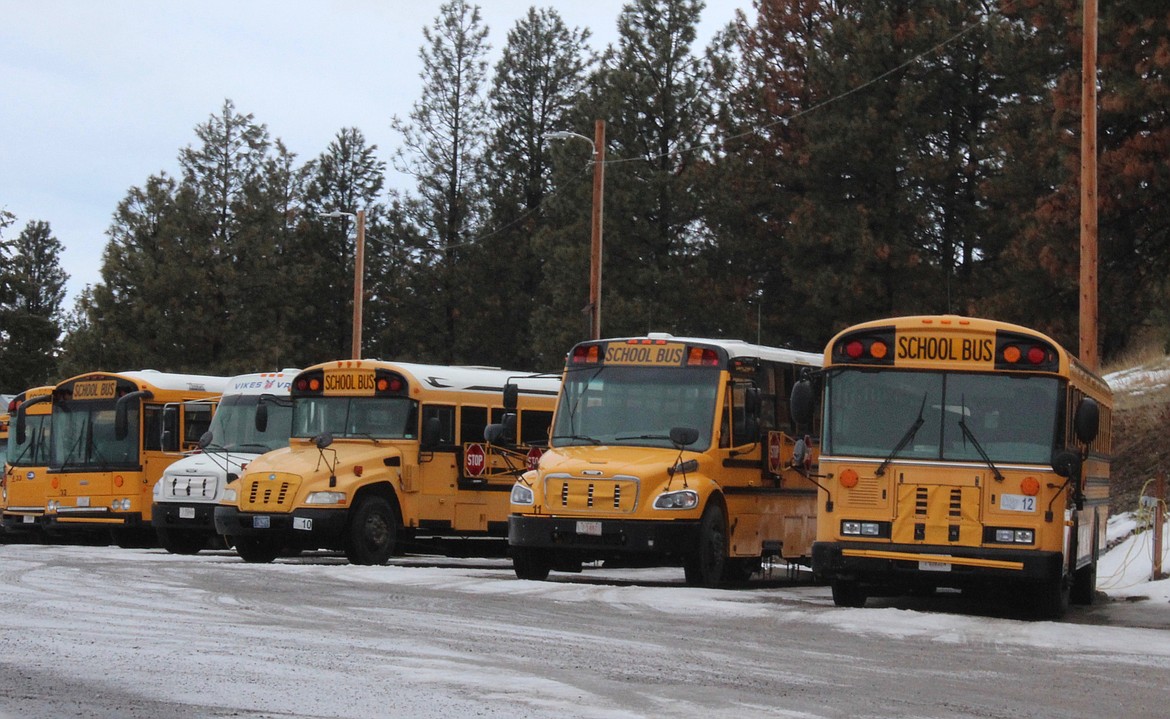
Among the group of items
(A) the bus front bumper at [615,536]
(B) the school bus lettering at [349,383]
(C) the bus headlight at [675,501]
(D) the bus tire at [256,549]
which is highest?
(B) the school bus lettering at [349,383]

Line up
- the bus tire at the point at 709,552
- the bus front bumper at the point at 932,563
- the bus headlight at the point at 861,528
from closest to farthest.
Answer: the bus front bumper at the point at 932,563 < the bus headlight at the point at 861,528 < the bus tire at the point at 709,552

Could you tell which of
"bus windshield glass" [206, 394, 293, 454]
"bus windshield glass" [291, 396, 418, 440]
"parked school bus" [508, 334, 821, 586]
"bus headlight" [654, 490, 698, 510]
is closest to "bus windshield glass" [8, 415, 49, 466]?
"bus windshield glass" [206, 394, 293, 454]

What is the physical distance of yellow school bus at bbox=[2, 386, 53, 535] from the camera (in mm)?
30344

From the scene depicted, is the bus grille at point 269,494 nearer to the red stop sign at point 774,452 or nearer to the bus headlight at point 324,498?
the bus headlight at point 324,498

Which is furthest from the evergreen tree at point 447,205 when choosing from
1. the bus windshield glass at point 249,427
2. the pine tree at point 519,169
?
the bus windshield glass at point 249,427

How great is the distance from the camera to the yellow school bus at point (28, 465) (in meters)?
30.3

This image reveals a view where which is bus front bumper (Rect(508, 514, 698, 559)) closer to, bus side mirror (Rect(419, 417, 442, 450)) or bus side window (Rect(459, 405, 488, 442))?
bus side mirror (Rect(419, 417, 442, 450))

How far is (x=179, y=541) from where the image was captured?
2609 centimetres

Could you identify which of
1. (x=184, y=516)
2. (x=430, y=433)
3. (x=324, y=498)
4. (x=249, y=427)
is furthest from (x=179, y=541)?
(x=430, y=433)

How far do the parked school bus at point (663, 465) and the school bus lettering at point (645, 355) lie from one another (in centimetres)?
1

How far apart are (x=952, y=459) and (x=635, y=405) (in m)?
4.32

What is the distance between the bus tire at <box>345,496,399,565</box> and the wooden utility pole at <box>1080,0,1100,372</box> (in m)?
9.47

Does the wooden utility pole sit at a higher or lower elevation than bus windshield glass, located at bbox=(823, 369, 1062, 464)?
higher

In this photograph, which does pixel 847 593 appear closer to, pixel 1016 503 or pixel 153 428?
pixel 1016 503
